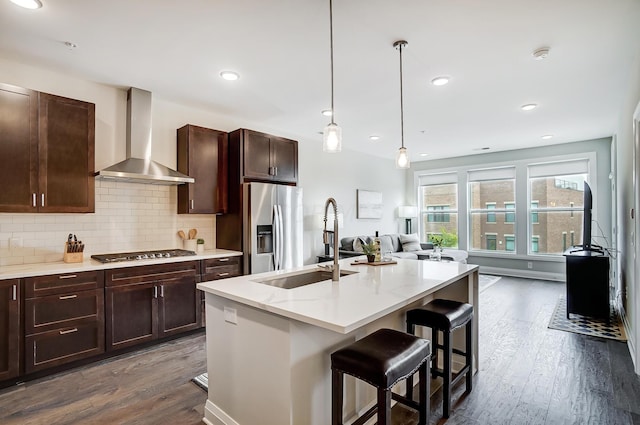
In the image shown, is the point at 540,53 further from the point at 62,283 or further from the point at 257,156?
the point at 62,283

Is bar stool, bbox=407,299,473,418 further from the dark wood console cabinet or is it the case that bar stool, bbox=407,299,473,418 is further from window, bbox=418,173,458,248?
window, bbox=418,173,458,248

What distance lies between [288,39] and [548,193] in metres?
6.31

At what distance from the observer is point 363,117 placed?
4.68 meters

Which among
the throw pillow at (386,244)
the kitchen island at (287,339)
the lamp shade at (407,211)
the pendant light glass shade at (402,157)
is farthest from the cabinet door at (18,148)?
the lamp shade at (407,211)

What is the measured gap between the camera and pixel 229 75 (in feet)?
10.7

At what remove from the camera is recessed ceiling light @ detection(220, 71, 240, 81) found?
10.6ft

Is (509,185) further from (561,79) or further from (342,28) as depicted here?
(342,28)

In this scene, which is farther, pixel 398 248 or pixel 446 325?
pixel 398 248

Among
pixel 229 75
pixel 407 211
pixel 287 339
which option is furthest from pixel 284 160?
pixel 407 211

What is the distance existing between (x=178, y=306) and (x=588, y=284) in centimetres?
485

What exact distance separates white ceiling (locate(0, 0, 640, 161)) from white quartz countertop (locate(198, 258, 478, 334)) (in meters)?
1.84

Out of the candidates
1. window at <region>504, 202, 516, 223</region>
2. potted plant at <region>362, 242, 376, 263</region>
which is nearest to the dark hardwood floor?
potted plant at <region>362, 242, 376, 263</region>

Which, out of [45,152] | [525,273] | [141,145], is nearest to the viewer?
[45,152]

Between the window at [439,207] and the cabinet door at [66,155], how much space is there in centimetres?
693
